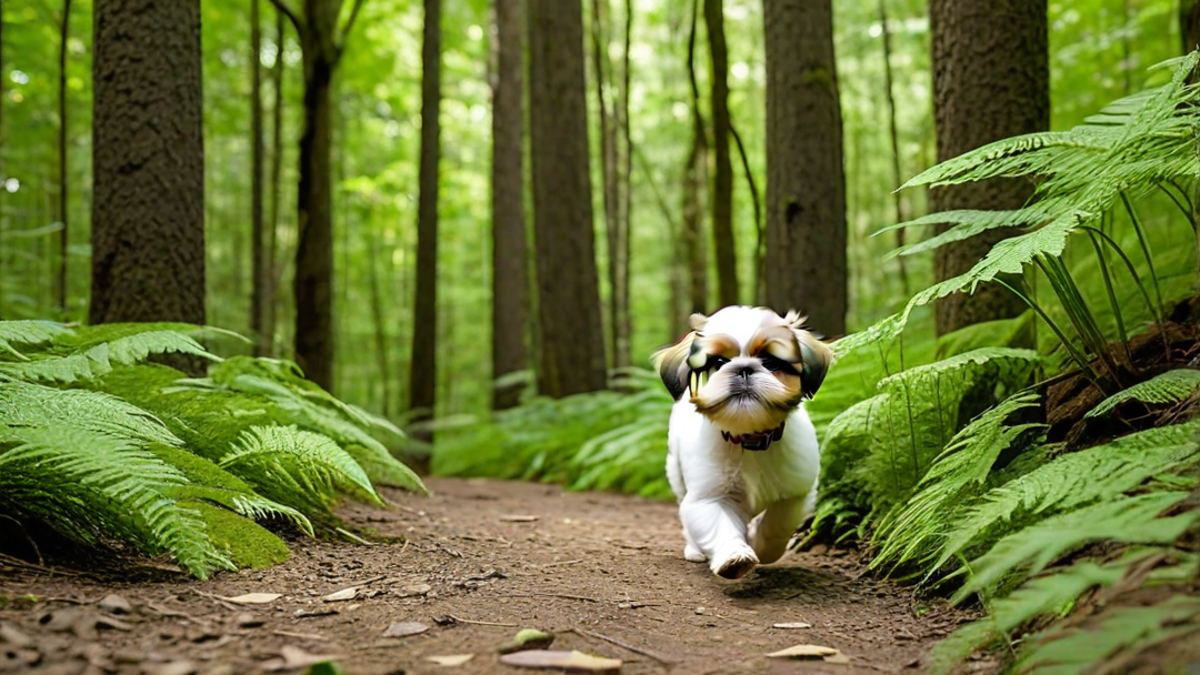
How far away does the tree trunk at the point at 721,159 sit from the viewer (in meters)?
8.21

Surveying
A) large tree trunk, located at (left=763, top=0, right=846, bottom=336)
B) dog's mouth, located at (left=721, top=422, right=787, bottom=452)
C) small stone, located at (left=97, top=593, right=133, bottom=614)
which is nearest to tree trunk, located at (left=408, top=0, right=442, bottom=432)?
large tree trunk, located at (left=763, top=0, right=846, bottom=336)

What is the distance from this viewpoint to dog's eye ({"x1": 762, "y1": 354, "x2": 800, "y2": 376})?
3463 millimetres

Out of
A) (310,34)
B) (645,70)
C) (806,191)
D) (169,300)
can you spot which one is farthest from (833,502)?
(645,70)

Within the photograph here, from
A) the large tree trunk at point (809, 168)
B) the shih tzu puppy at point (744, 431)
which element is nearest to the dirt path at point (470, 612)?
the shih tzu puppy at point (744, 431)

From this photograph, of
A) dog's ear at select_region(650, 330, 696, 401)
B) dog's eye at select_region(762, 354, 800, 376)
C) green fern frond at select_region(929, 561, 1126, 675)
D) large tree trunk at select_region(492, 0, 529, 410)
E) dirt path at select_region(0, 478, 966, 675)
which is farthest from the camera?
large tree trunk at select_region(492, 0, 529, 410)

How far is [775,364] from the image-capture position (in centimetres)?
347

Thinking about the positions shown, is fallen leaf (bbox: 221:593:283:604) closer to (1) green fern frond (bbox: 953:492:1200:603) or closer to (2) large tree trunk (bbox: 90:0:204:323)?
(1) green fern frond (bbox: 953:492:1200:603)

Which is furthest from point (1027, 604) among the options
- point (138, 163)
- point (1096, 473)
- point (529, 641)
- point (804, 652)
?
point (138, 163)

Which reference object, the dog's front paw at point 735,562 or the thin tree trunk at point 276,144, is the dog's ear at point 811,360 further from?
the thin tree trunk at point 276,144

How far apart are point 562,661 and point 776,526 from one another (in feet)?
5.99

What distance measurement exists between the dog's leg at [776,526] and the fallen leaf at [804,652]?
3.96ft

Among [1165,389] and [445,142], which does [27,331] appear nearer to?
[1165,389]

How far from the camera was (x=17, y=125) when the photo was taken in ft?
56.1

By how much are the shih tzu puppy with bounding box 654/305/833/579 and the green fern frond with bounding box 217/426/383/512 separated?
143 centimetres
